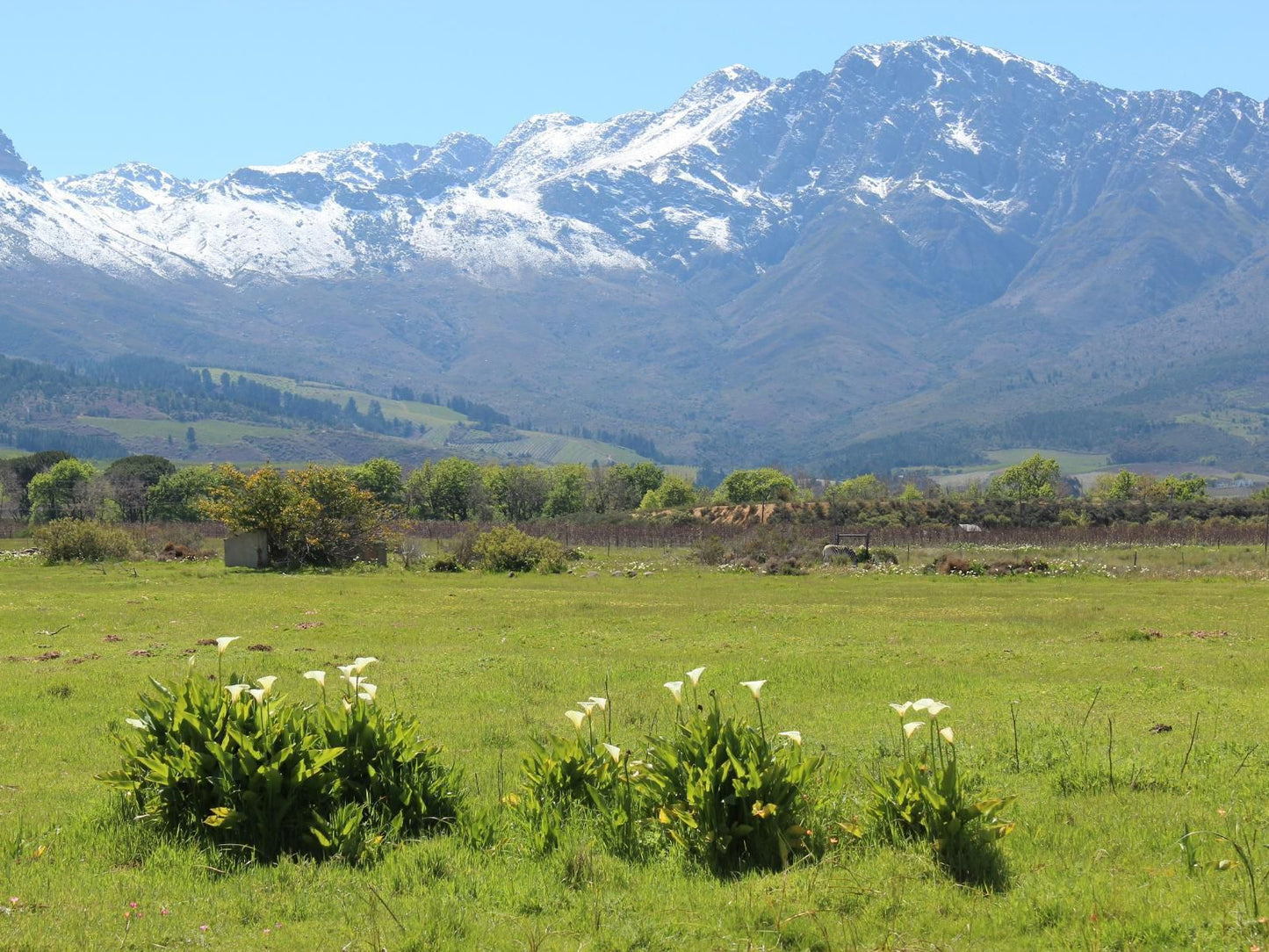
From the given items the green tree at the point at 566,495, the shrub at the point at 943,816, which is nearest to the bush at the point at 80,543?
the shrub at the point at 943,816

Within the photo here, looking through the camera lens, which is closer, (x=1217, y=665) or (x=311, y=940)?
(x=311, y=940)

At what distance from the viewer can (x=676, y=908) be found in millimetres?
8586

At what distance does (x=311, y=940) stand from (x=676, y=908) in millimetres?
2540

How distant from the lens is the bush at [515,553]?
56.9m

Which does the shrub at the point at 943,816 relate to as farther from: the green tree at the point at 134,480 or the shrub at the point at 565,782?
the green tree at the point at 134,480

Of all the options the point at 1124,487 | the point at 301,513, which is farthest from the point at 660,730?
the point at 1124,487

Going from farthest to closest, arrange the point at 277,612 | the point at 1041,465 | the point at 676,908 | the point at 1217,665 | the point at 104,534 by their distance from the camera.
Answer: the point at 1041,465
the point at 104,534
the point at 277,612
the point at 1217,665
the point at 676,908

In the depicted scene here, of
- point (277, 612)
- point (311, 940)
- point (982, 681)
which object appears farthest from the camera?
point (277, 612)

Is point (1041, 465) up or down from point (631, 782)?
up

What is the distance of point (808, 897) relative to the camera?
864cm

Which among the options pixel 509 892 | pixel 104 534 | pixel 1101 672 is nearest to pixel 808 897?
pixel 509 892

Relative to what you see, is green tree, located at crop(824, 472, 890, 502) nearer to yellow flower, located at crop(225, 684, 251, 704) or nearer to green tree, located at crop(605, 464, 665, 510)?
green tree, located at crop(605, 464, 665, 510)

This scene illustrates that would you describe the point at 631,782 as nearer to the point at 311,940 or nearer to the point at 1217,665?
the point at 311,940

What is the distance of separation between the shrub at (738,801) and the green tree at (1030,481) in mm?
119748
